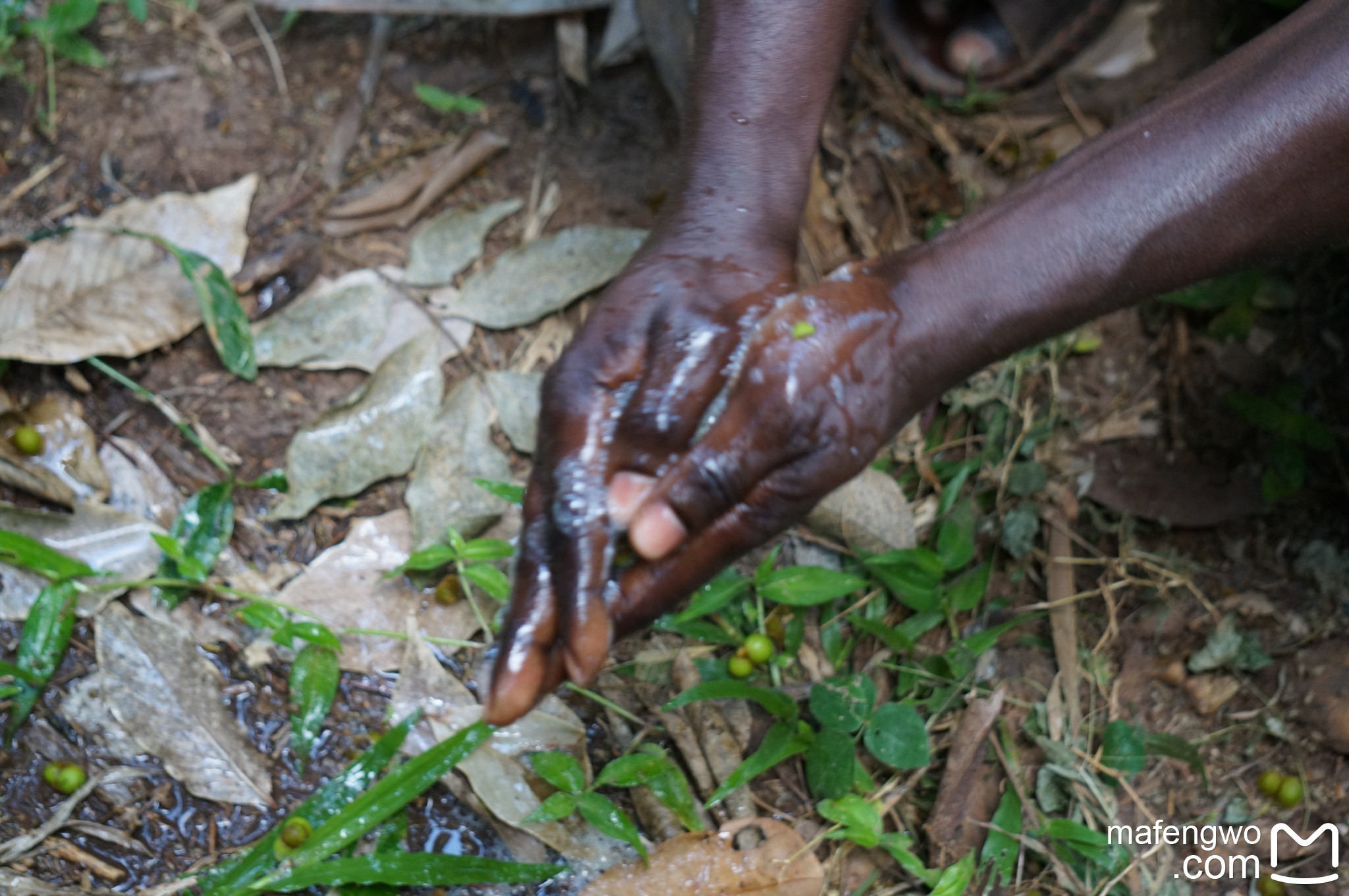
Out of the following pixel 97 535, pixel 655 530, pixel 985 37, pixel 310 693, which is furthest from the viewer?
pixel 985 37

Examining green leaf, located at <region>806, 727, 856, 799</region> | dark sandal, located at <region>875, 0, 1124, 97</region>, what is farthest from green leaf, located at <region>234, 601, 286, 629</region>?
dark sandal, located at <region>875, 0, 1124, 97</region>

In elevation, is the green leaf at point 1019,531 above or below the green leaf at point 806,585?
below

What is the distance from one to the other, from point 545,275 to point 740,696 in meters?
1.11

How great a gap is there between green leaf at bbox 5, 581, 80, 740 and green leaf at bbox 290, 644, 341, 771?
42 cm

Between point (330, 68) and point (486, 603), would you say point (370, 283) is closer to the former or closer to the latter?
point (330, 68)

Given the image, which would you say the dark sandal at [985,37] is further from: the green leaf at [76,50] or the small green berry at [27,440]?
the small green berry at [27,440]

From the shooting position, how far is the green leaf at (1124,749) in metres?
1.92

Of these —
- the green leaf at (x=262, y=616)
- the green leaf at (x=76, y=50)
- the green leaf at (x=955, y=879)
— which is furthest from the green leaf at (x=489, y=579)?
the green leaf at (x=76, y=50)

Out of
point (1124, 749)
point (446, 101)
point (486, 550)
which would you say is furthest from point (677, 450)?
point (446, 101)

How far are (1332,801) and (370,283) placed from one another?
2356mm

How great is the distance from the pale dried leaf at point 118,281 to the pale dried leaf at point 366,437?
44cm

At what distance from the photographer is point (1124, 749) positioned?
6.34ft

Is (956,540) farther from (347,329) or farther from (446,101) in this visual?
(446,101)

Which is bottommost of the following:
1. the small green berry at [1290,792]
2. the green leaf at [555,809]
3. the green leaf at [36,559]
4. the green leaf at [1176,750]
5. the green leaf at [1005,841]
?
the small green berry at [1290,792]
